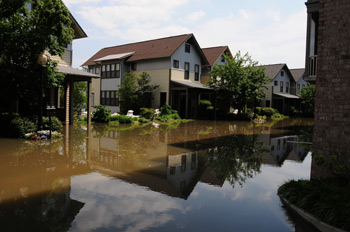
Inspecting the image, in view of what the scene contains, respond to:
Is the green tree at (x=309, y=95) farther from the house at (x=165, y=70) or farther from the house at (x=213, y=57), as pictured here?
the house at (x=165, y=70)

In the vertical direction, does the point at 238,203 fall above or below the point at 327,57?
below

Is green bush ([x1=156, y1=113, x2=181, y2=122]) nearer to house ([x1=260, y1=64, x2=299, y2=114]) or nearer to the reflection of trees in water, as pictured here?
the reflection of trees in water

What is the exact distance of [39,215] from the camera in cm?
535

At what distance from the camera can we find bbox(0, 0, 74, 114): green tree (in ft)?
45.5

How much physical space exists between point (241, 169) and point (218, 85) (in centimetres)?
2406

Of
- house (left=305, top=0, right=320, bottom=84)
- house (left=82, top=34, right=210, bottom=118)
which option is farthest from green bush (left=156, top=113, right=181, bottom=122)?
house (left=305, top=0, right=320, bottom=84)

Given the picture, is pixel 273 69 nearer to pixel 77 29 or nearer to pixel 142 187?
pixel 77 29

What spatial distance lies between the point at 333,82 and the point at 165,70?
2644cm

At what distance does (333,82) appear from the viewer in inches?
267

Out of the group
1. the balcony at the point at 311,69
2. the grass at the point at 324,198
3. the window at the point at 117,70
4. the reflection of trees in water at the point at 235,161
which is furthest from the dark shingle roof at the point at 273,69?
the grass at the point at 324,198

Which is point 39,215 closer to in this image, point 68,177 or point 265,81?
point 68,177

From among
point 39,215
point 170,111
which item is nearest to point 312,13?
point 39,215

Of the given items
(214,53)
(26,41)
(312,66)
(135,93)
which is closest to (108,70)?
(135,93)

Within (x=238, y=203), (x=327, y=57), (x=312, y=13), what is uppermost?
(x=312, y=13)
